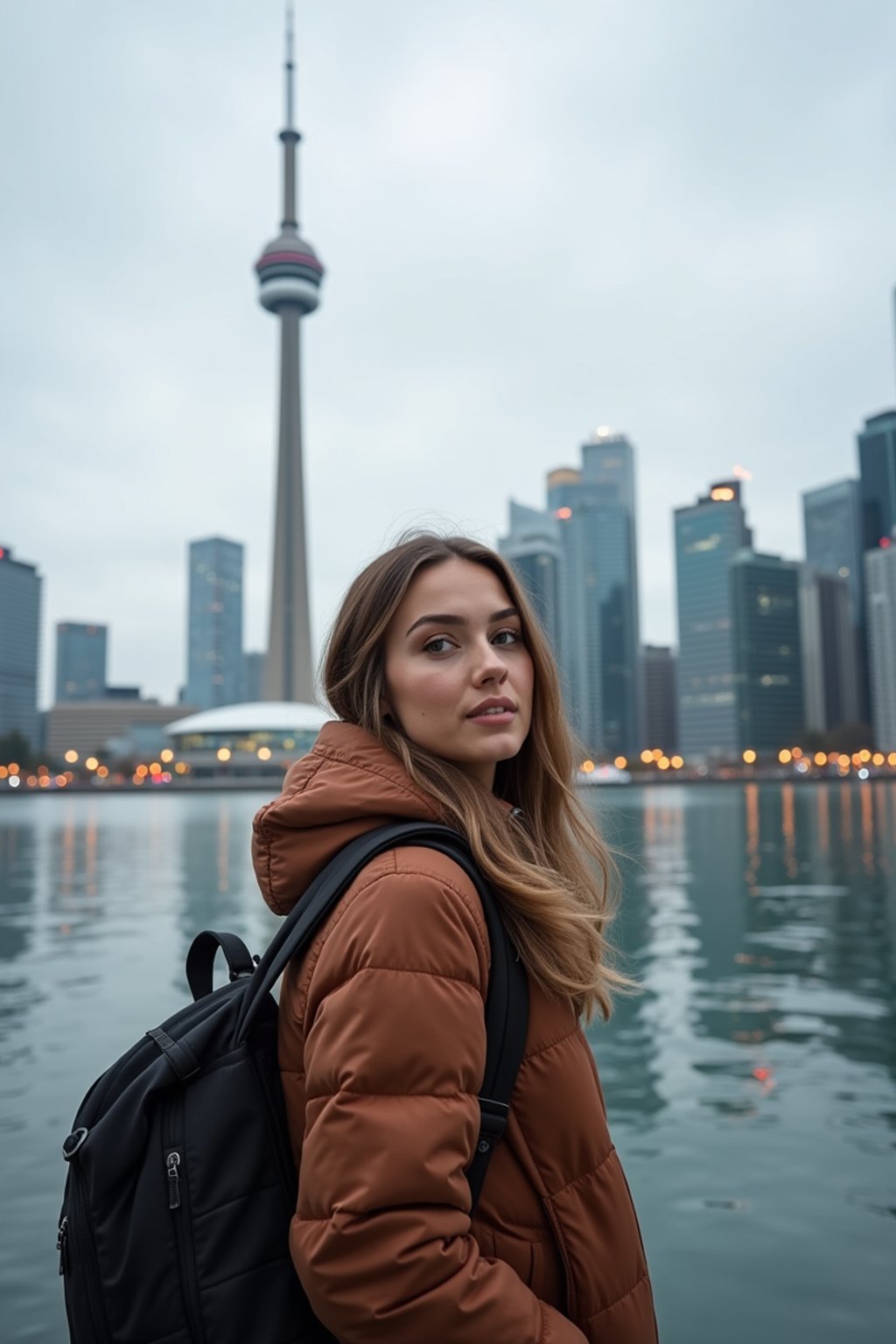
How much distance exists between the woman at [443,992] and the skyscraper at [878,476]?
189m

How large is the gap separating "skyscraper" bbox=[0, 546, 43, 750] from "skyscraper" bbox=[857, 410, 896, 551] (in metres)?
143

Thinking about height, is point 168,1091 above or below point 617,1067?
above

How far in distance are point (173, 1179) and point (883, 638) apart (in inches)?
5788

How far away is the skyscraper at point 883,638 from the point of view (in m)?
130

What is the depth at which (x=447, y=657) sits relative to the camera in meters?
1.52

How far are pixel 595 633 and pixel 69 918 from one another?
181 metres

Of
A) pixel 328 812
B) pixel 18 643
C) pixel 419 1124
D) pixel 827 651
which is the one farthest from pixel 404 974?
pixel 18 643

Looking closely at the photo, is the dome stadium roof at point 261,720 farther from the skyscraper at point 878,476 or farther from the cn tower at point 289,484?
the skyscraper at point 878,476

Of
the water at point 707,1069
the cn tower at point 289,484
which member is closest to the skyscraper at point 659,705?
the cn tower at point 289,484

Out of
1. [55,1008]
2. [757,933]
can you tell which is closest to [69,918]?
[55,1008]

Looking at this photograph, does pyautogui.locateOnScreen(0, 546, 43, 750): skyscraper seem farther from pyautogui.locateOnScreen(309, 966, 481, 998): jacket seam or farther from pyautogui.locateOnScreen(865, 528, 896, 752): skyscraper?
pyautogui.locateOnScreen(309, 966, 481, 998): jacket seam

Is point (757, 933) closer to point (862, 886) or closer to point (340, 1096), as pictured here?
point (862, 886)

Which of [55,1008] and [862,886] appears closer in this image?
[55,1008]

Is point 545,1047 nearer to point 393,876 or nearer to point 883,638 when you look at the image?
point 393,876
